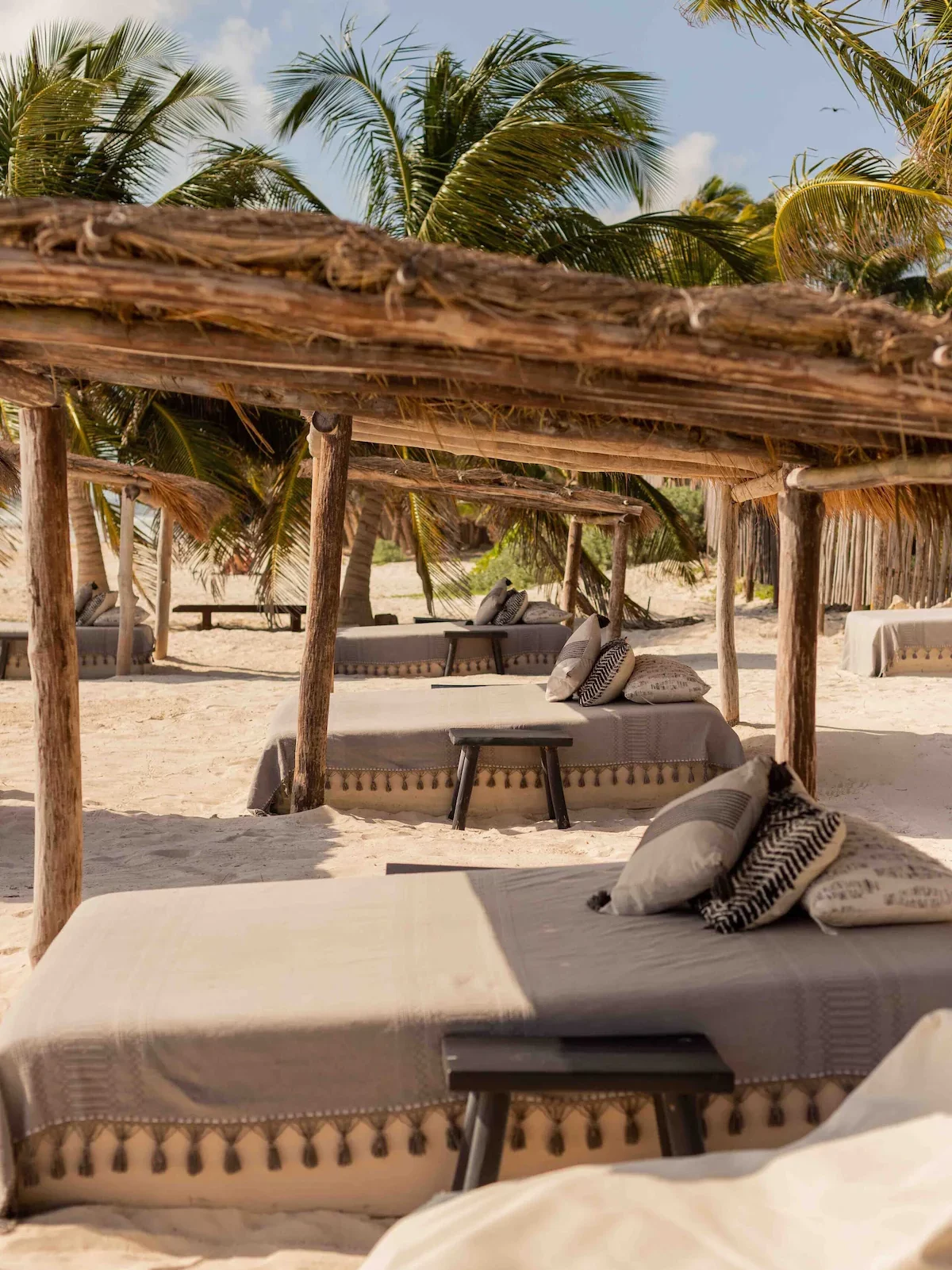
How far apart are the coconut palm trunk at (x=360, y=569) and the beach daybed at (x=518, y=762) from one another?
25.2ft

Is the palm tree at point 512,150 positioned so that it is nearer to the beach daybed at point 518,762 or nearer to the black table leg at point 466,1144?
the beach daybed at point 518,762

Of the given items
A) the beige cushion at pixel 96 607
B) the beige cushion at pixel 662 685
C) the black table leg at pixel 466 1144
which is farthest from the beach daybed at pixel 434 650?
the black table leg at pixel 466 1144

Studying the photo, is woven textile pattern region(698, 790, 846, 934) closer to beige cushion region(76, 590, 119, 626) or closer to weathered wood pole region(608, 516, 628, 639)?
weathered wood pole region(608, 516, 628, 639)

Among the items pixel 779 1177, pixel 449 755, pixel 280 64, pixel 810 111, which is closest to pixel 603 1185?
pixel 779 1177

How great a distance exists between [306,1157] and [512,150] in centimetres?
968

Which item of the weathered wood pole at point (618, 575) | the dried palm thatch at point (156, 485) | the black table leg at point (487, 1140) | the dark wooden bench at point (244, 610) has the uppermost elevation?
the dried palm thatch at point (156, 485)

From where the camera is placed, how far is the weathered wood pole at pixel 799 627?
15.6 ft

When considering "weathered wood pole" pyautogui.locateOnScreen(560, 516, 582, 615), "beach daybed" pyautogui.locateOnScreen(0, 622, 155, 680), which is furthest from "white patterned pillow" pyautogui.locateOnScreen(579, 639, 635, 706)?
"beach daybed" pyautogui.locateOnScreen(0, 622, 155, 680)

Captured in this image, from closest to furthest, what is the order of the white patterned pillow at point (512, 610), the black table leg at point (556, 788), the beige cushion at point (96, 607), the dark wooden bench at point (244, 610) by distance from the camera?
the black table leg at point (556, 788) < the white patterned pillow at point (512, 610) < the beige cushion at point (96, 607) < the dark wooden bench at point (244, 610)

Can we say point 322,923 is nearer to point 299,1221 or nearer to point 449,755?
point 299,1221

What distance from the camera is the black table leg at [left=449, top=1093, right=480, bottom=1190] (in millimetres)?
2195

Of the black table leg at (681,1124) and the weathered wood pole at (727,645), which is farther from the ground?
the weathered wood pole at (727,645)

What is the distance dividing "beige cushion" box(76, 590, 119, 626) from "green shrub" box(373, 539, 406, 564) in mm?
13569

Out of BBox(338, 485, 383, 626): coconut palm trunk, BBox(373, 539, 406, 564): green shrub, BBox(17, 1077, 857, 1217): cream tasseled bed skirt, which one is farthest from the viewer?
BBox(373, 539, 406, 564): green shrub
